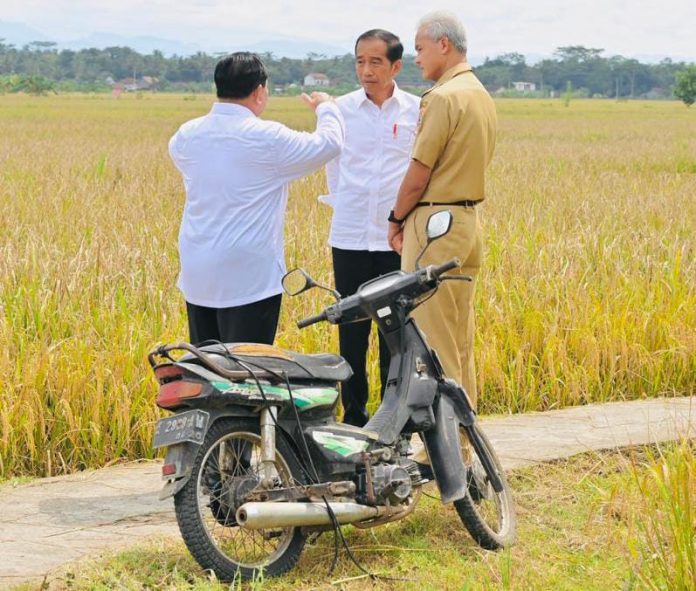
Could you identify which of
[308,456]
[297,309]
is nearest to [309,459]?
[308,456]

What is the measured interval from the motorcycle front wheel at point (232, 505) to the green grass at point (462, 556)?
74 millimetres

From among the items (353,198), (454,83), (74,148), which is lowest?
(74,148)

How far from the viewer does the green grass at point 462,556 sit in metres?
3.96

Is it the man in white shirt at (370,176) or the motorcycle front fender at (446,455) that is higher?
the man in white shirt at (370,176)

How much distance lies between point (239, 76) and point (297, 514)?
1.75 m

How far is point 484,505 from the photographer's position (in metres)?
4.74

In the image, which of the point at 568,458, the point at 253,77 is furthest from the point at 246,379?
the point at 568,458

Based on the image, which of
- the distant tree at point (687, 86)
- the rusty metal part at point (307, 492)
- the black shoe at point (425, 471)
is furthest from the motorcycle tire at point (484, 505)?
the distant tree at point (687, 86)

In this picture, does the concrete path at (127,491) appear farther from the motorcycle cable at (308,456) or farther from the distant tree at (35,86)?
the distant tree at (35,86)

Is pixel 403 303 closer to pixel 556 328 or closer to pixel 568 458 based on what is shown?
pixel 568 458

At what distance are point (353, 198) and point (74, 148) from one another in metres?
17.8

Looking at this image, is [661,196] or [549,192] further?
[549,192]

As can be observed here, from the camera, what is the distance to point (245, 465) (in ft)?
13.4

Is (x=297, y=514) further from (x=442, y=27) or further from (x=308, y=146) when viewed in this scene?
(x=442, y=27)
